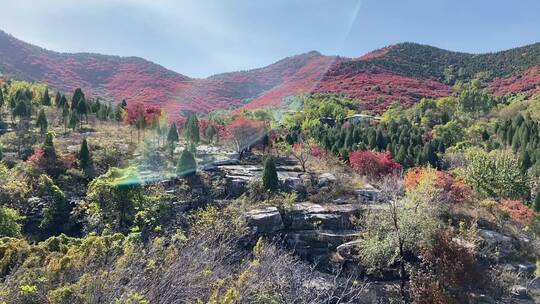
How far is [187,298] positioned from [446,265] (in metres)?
9.02

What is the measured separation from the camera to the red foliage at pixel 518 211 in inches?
770

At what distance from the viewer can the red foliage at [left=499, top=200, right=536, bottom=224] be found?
19547 mm

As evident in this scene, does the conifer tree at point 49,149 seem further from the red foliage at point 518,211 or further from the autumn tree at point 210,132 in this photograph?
the red foliage at point 518,211

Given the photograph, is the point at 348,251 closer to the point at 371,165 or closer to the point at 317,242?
the point at 317,242

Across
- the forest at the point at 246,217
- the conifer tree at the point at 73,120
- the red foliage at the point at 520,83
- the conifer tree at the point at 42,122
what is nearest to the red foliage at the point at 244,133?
the forest at the point at 246,217

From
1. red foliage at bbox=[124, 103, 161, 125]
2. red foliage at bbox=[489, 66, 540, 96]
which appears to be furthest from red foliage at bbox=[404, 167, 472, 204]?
red foliage at bbox=[489, 66, 540, 96]

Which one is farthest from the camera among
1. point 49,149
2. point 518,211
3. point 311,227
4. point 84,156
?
point 84,156

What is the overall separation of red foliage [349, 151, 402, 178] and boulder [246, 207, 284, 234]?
7558 mm

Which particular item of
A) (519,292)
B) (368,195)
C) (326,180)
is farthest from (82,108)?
(519,292)

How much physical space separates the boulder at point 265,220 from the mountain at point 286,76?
30842mm

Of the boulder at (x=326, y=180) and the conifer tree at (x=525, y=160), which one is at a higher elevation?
the conifer tree at (x=525, y=160)

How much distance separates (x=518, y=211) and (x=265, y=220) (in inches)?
463

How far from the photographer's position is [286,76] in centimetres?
6512

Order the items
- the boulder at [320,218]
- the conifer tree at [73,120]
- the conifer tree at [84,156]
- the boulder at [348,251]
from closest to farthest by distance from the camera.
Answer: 1. the boulder at [348,251]
2. the boulder at [320,218]
3. the conifer tree at [84,156]
4. the conifer tree at [73,120]
